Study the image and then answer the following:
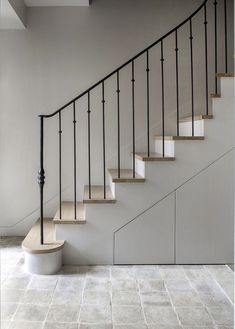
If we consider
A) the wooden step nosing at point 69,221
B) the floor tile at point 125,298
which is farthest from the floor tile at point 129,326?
the wooden step nosing at point 69,221

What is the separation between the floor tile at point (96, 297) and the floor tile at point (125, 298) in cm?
4

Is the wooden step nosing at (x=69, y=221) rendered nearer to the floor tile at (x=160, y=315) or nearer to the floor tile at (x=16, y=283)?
the floor tile at (x=16, y=283)

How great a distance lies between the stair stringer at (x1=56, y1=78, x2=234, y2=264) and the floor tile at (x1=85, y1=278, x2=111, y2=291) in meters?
0.34

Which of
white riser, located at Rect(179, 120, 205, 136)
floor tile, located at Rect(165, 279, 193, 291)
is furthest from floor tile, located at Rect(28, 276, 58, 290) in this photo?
white riser, located at Rect(179, 120, 205, 136)

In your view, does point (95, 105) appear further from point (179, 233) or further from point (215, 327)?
point (215, 327)

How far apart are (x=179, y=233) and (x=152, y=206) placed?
356 millimetres

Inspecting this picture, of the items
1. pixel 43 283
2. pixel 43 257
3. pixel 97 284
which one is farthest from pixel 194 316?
pixel 43 257

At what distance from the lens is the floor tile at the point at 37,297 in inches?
85.9

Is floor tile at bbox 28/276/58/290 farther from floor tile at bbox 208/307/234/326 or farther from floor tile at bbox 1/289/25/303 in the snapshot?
→ floor tile at bbox 208/307/234/326

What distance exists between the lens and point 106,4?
12.1 ft

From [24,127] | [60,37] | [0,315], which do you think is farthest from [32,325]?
[60,37]

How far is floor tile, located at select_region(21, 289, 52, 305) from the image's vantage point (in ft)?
7.16

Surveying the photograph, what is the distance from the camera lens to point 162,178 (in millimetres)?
2879

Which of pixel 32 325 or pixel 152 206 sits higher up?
pixel 152 206
